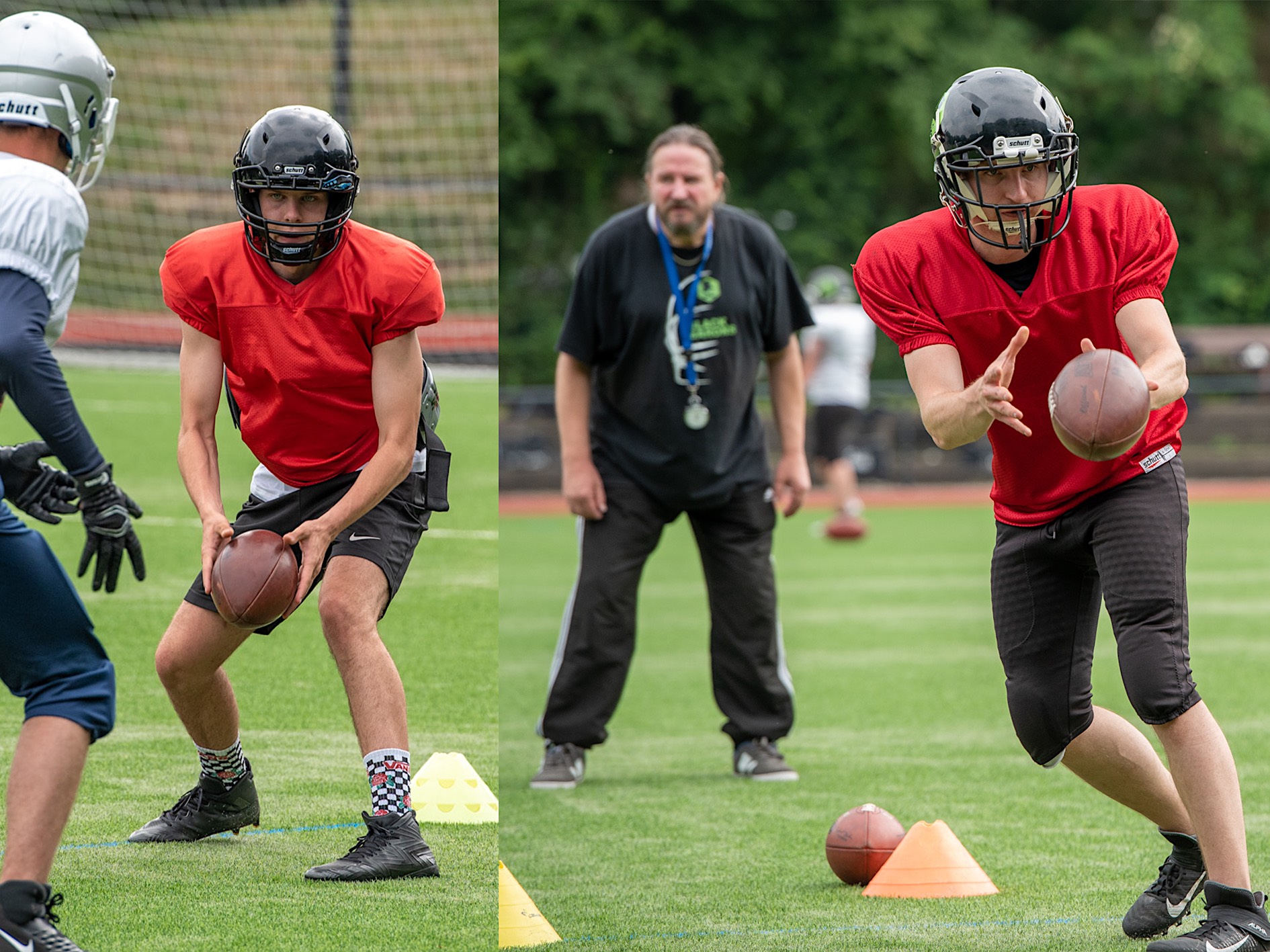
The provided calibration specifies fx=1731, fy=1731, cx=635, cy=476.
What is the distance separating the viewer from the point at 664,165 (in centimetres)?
614

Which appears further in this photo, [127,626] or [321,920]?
[127,626]

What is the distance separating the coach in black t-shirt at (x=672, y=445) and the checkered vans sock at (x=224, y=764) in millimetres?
1738

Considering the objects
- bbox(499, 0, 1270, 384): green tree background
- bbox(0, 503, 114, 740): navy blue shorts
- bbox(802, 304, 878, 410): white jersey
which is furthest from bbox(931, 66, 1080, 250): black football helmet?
bbox(499, 0, 1270, 384): green tree background

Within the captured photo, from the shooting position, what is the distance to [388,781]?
14.3 feet

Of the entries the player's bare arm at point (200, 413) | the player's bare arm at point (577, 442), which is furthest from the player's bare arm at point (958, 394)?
the player's bare arm at point (577, 442)

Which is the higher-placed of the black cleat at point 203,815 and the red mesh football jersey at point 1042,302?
the red mesh football jersey at point 1042,302

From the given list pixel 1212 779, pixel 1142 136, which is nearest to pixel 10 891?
pixel 1212 779

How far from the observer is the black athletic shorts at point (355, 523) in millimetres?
4473

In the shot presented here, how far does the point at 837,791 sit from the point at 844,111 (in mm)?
25367

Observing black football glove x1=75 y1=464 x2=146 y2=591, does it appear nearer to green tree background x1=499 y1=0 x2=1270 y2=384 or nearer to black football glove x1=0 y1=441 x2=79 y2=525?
black football glove x1=0 y1=441 x2=79 y2=525

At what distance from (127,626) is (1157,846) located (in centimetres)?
467

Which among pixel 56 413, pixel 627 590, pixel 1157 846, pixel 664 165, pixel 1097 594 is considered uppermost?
pixel 664 165

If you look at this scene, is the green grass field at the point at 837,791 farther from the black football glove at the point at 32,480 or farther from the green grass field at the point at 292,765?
the black football glove at the point at 32,480

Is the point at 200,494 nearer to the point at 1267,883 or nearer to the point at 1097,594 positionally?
the point at 1097,594
